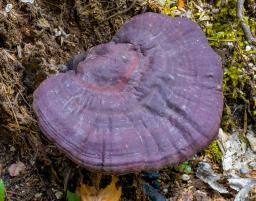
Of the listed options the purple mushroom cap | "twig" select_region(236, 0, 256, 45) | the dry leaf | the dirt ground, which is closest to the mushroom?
the purple mushroom cap

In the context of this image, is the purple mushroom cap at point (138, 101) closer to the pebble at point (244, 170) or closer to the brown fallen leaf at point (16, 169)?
the brown fallen leaf at point (16, 169)

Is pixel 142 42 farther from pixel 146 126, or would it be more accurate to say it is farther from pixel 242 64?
pixel 242 64

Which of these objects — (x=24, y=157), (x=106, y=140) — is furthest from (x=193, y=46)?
(x=24, y=157)

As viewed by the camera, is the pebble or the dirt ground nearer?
the dirt ground

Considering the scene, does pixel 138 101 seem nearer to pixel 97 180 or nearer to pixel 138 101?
pixel 138 101

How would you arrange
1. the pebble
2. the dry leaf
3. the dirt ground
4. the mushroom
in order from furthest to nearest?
the pebble < the dirt ground < the dry leaf < the mushroom

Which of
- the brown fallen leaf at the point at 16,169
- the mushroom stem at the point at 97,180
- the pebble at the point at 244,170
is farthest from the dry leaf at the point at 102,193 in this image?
the pebble at the point at 244,170

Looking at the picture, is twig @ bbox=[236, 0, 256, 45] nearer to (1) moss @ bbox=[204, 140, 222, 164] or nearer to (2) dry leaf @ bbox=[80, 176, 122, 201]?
(1) moss @ bbox=[204, 140, 222, 164]
